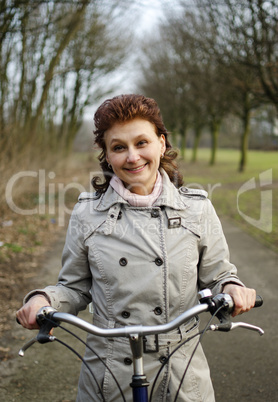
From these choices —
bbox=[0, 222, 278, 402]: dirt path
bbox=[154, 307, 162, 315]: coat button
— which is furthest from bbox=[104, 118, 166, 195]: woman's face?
bbox=[0, 222, 278, 402]: dirt path

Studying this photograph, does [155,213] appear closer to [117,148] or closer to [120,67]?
[117,148]

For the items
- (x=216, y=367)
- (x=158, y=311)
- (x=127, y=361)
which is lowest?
(x=216, y=367)

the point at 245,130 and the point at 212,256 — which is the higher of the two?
the point at 245,130

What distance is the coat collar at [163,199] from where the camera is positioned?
86.4 inches

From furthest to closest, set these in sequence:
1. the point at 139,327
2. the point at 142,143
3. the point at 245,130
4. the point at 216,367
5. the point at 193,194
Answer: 1. the point at 245,130
2. the point at 216,367
3. the point at 193,194
4. the point at 142,143
5. the point at 139,327

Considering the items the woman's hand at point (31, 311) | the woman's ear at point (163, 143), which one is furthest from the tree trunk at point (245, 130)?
the woman's hand at point (31, 311)

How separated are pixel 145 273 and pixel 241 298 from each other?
17.3 inches

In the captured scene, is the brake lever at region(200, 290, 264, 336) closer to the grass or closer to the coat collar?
the coat collar

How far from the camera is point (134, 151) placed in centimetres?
214

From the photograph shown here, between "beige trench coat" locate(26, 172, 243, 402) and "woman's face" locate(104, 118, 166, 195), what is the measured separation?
Answer: 0.12 m

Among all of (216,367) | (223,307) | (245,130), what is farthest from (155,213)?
(245,130)

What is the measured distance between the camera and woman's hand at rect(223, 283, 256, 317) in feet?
6.27

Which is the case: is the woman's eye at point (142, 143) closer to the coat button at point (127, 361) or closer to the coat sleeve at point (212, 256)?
the coat sleeve at point (212, 256)

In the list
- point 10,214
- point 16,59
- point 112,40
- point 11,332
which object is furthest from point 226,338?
point 112,40
